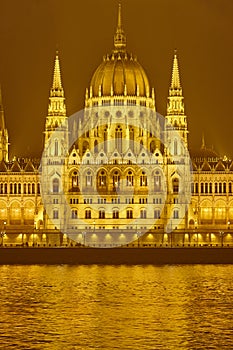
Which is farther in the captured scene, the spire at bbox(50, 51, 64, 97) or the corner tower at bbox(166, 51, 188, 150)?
the spire at bbox(50, 51, 64, 97)

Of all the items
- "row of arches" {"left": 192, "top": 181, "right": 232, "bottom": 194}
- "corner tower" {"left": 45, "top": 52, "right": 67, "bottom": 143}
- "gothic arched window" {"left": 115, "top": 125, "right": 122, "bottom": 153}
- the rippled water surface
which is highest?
"corner tower" {"left": 45, "top": 52, "right": 67, "bottom": 143}

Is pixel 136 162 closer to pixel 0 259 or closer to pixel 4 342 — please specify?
pixel 0 259

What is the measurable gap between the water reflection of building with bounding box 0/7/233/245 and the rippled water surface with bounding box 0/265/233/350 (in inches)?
736

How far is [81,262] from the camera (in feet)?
309

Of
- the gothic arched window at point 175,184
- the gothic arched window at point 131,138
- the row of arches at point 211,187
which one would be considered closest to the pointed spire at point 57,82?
the gothic arched window at point 131,138

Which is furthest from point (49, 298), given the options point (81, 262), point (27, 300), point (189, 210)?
point (189, 210)

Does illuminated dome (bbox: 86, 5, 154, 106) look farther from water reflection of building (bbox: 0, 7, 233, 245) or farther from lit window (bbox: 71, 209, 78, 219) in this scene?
→ lit window (bbox: 71, 209, 78, 219)

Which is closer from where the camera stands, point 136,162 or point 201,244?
point 201,244

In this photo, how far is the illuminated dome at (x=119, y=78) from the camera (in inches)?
4547

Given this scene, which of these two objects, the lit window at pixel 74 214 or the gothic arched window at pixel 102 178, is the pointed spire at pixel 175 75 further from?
the lit window at pixel 74 214

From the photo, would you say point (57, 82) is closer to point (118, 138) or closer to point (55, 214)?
point (118, 138)

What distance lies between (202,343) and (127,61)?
66787 millimetres

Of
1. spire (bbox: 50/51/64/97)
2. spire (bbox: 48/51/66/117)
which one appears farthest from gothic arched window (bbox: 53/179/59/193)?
spire (bbox: 50/51/64/97)

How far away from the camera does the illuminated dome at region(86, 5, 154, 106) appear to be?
11550 cm
